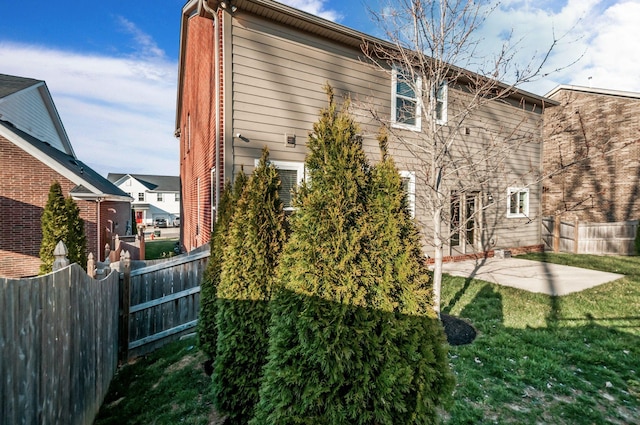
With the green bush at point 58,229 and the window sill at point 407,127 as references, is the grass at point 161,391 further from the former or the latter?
the window sill at point 407,127

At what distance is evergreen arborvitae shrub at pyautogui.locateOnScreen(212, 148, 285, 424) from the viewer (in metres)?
3.19

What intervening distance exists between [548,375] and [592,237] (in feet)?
38.0

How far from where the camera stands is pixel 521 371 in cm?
376

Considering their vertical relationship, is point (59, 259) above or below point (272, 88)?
below

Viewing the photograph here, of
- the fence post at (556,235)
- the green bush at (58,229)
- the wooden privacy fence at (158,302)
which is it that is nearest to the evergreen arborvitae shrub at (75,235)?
the green bush at (58,229)

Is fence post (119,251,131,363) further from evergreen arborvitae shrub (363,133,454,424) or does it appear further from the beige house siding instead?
evergreen arborvitae shrub (363,133,454,424)

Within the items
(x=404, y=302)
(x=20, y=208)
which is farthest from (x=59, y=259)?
(x=20, y=208)

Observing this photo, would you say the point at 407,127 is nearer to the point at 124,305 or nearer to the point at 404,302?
the point at 404,302

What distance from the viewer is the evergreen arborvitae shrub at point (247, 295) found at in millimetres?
3188

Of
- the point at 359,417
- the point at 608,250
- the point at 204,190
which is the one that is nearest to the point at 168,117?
the point at 204,190

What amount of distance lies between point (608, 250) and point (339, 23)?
42.4ft

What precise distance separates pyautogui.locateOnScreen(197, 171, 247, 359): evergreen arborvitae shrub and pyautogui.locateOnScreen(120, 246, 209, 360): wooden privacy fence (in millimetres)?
1299

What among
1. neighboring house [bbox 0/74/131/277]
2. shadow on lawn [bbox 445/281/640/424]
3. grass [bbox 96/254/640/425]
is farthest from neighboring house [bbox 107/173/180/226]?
shadow on lawn [bbox 445/281/640/424]

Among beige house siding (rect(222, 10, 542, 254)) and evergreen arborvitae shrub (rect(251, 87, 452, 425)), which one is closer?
evergreen arborvitae shrub (rect(251, 87, 452, 425))
